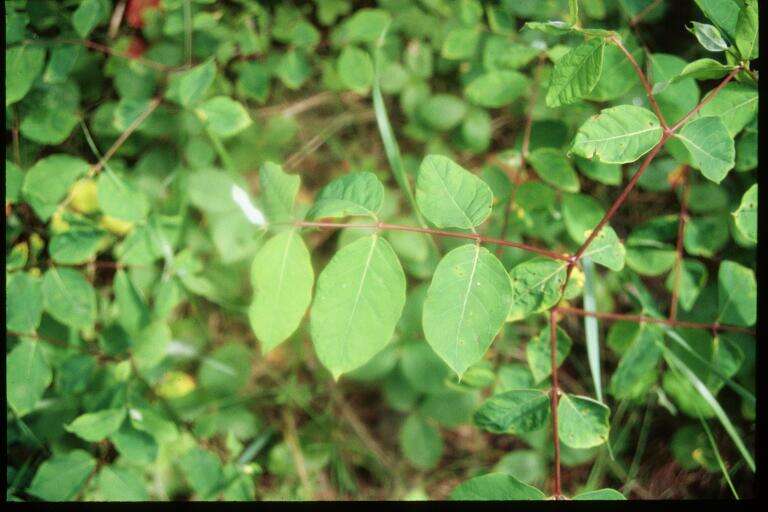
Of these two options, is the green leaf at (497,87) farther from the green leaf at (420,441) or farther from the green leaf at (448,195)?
the green leaf at (420,441)

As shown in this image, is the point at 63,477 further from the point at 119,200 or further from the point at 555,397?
the point at 555,397

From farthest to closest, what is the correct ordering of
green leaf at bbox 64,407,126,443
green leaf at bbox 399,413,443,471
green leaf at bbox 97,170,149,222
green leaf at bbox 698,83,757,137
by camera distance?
green leaf at bbox 399,413,443,471 → green leaf at bbox 97,170,149,222 → green leaf at bbox 64,407,126,443 → green leaf at bbox 698,83,757,137

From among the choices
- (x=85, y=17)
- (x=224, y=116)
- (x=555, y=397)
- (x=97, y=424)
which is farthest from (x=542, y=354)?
(x=85, y=17)

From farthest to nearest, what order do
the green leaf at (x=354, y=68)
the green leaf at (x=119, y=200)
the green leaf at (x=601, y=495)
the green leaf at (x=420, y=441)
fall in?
1. the green leaf at (x=420, y=441)
2. the green leaf at (x=354, y=68)
3. the green leaf at (x=119, y=200)
4. the green leaf at (x=601, y=495)

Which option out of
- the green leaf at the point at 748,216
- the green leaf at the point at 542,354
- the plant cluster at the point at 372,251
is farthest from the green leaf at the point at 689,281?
the green leaf at the point at 542,354

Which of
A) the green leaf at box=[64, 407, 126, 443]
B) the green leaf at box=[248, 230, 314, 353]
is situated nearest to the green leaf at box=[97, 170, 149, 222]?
the green leaf at box=[64, 407, 126, 443]

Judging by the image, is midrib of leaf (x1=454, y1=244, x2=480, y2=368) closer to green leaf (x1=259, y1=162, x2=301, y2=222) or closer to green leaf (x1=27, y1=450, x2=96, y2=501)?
green leaf (x1=259, y1=162, x2=301, y2=222)
